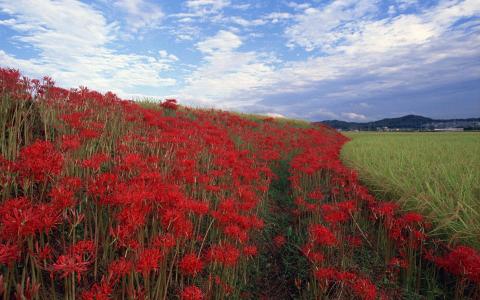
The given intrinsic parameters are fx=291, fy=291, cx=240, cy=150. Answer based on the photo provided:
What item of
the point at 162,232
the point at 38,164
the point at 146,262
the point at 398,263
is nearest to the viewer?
the point at 146,262

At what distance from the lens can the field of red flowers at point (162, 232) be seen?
1946 millimetres

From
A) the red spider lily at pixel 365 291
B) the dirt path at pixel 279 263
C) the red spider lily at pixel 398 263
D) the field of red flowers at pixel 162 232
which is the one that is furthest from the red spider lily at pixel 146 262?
the red spider lily at pixel 398 263

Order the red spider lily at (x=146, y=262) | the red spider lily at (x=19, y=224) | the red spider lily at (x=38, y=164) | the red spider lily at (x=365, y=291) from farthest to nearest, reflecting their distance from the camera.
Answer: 1. the red spider lily at (x=365, y=291)
2. the red spider lily at (x=38, y=164)
3. the red spider lily at (x=146, y=262)
4. the red spider lily at (x=19, y=224)

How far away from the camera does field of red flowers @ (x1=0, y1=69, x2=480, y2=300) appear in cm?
195

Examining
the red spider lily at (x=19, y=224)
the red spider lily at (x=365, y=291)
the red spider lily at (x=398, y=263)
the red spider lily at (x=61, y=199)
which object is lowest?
the red spider lily at (x=398, y=263)

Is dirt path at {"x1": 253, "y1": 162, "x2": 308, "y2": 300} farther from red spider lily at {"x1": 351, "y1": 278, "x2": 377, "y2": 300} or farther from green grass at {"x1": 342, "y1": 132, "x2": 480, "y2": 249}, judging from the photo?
green grass at {"x1": 342, "y1": 132, "x2": 480, "y2": 249}

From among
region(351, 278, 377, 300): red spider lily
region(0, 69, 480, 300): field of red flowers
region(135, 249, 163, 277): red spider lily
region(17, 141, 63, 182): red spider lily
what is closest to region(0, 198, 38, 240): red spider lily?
region(0, 69, 480, 300): field of red flowers

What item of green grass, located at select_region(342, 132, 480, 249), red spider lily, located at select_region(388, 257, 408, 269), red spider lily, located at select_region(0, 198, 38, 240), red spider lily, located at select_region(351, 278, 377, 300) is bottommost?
red spider lily, located at select_region(388, 257, 408, 269)

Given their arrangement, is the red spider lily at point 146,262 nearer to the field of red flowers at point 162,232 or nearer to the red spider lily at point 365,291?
the field of red flowers at point 162,232

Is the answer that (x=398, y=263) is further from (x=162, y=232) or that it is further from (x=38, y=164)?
(x=38, y=164)

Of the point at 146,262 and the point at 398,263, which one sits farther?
the point at 398,263

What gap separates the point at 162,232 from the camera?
101 inches

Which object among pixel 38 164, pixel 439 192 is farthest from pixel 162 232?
pixel 439 192

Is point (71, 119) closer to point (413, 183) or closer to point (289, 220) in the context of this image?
point (289, 220)
